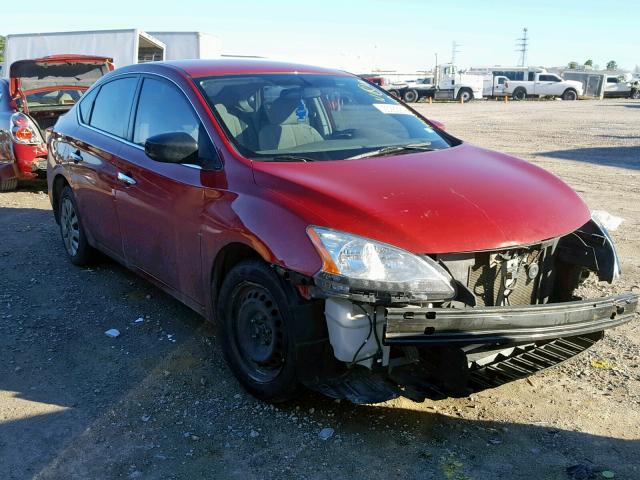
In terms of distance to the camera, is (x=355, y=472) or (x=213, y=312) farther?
(x=213, y=312)

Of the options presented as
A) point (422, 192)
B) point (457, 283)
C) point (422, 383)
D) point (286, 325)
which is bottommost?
point (422, 383)

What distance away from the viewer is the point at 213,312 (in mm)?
3992

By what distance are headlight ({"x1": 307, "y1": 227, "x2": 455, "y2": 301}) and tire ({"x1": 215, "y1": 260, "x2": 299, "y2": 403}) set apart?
0.35m

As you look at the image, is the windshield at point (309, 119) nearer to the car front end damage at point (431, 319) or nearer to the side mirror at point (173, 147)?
the side mirror at point (173, 147)

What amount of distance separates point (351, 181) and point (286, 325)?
31.4 inches

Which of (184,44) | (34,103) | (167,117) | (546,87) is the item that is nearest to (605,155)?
(34,103)

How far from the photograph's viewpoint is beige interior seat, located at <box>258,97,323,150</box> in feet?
13.1

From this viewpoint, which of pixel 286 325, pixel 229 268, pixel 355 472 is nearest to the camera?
pixel 355 472

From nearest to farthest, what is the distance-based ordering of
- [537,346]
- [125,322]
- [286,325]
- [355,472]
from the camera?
[355,472]
[286,325]
[537,346]
[125,322]

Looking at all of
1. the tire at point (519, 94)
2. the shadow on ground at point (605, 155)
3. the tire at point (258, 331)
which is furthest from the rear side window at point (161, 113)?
the tire at point (519, 94)

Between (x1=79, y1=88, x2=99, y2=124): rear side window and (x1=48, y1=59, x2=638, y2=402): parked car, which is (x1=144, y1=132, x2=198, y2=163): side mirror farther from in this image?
(x1=79, y1=88, x2=99, y2=124): rear side window

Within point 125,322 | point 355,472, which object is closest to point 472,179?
point 355,472

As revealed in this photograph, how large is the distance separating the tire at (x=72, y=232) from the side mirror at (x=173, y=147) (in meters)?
2.22

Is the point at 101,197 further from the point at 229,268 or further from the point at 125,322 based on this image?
the point at 229,268
